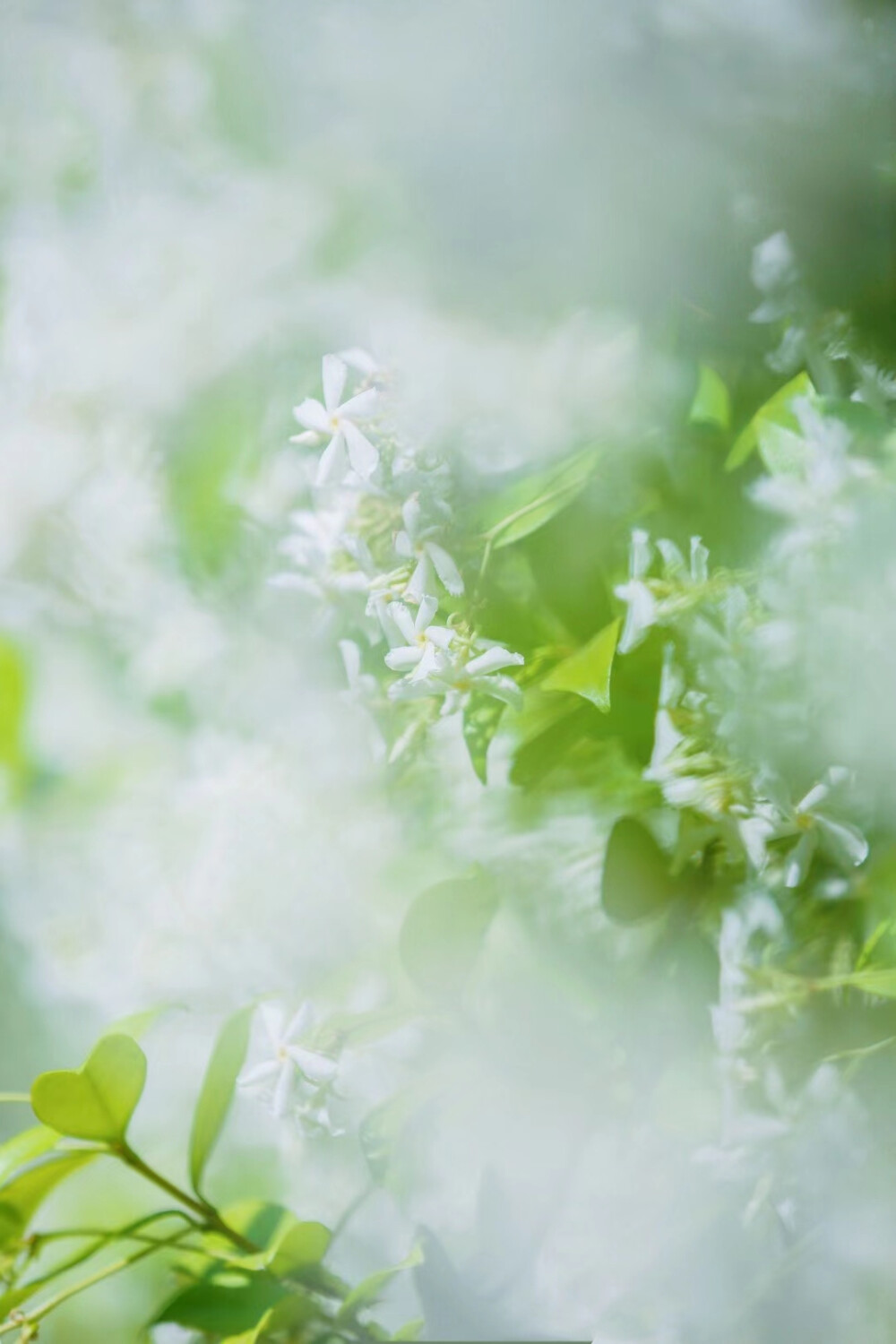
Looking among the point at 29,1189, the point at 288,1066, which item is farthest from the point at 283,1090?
the point at 29,1189

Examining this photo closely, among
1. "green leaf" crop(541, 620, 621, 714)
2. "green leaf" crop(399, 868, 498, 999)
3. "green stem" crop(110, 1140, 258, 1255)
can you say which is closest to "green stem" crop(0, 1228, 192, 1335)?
"green stem" crop(110, 1140, 258, 1255)

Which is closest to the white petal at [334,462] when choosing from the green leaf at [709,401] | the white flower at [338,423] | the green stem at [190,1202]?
the white flower at [338,423]

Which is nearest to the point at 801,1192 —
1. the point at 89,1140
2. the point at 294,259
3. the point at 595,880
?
the point at 595,880

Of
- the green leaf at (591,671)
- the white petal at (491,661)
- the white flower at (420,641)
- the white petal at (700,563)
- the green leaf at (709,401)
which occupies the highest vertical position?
the green leaf at (709,401)

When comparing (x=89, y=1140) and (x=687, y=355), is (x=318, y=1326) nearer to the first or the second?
(x=89, y=1140)

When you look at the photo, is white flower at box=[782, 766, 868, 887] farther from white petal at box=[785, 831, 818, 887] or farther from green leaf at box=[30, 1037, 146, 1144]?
green leaf at box=[30, 1037, 146, 1144]

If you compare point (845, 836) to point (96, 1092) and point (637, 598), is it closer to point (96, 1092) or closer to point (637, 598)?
point (637, 598)

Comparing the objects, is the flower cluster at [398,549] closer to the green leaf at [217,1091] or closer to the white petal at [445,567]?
the white petal at [445,567]
